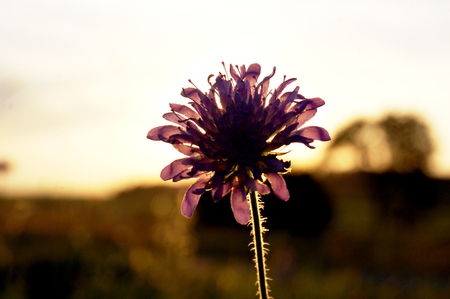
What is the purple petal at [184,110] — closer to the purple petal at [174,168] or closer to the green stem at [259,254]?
the purple petal at [174,168]

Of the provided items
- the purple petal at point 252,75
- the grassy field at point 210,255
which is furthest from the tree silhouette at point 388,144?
the purple petal at point 252,75

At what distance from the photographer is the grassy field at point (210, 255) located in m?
11.2

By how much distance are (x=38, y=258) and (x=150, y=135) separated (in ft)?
33.7

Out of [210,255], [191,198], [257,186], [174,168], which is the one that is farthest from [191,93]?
[210,255]

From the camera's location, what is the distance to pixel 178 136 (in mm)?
2889

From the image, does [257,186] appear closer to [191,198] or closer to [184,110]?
[191,198]

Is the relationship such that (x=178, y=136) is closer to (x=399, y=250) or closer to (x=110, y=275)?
(x=110, y=275)

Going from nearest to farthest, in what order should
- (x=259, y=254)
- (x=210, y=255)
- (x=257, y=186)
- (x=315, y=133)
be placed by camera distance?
(x=259, y=254)
(x=257, y=186)
(x=315, y=133)
(x=210, y=255)

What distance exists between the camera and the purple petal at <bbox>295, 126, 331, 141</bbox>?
2803mm

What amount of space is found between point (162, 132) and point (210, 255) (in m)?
17.2

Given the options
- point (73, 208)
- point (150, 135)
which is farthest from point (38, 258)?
point (150, 135)

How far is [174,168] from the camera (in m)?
2.91

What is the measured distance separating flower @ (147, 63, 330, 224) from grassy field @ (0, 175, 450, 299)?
5.77 m

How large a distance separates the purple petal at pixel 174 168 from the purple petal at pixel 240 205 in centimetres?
25
